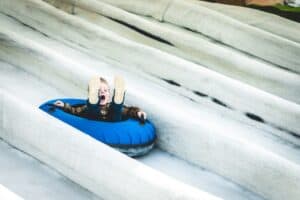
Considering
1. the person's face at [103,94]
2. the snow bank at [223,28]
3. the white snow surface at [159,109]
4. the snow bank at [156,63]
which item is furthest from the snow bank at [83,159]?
the snow bank at [223,28]

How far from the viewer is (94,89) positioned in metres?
2.26

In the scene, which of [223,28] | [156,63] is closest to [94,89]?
[156,63]

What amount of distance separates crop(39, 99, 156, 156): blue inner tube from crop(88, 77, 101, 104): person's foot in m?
0.09

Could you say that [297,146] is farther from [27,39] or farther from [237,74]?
[27,39]

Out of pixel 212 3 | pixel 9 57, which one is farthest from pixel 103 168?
pixel 212 3

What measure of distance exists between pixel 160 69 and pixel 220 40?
0.63m

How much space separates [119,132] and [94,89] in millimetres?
207

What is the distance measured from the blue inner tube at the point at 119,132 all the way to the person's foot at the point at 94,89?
0.29 ft

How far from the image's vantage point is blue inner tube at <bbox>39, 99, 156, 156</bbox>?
7.23ft

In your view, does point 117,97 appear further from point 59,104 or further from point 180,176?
point 180,176

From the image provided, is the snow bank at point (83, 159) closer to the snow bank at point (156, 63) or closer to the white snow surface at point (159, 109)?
the white snow surface at point (159, 109)

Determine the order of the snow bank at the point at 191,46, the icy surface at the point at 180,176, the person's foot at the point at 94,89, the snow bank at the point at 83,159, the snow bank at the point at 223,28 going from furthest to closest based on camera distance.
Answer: the snow bank at the point at 223,28, the snow bank at the point at 191,46, the person's foot at the point at 94,89, the icy surface at the point at 180,176, the snow bank at the point at 83,159

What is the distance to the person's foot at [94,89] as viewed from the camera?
7.36ft

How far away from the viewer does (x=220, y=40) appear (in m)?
3.55
